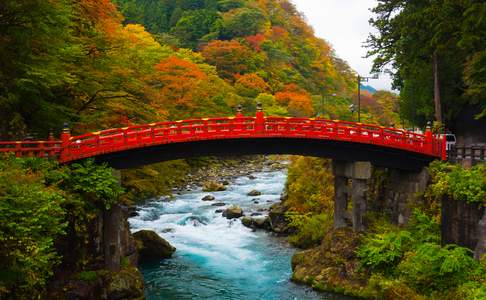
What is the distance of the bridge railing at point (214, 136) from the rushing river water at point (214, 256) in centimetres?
809

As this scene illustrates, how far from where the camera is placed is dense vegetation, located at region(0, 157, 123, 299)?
15.6m

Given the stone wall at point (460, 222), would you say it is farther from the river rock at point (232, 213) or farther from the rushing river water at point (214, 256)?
the river rock at point (232, 213)

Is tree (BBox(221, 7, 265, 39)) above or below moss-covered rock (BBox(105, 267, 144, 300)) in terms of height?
above

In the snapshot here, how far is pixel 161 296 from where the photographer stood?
24.2 m

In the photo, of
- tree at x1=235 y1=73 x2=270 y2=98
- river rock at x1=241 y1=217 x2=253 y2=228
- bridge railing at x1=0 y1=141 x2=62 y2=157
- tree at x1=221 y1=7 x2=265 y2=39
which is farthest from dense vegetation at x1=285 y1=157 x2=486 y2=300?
tree at x1=221 y1=7 x2=265 y2=39

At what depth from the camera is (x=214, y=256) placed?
31.1 meters

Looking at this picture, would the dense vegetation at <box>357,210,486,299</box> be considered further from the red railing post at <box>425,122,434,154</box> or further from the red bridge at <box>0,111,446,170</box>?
the red bridge at <box>0,111,446,170</box>

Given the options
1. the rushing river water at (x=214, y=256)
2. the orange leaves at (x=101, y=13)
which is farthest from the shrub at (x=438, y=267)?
the orange leaves at (x=101, y=13)

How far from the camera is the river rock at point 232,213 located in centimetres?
3916

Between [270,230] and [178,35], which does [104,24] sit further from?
[178,35]

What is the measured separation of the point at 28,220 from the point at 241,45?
7047 cm

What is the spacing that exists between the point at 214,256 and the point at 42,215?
16.2 meters

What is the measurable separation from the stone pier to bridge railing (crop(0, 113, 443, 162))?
221 centimetres

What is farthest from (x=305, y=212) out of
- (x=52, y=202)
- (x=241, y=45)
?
(x=241, y=45)
